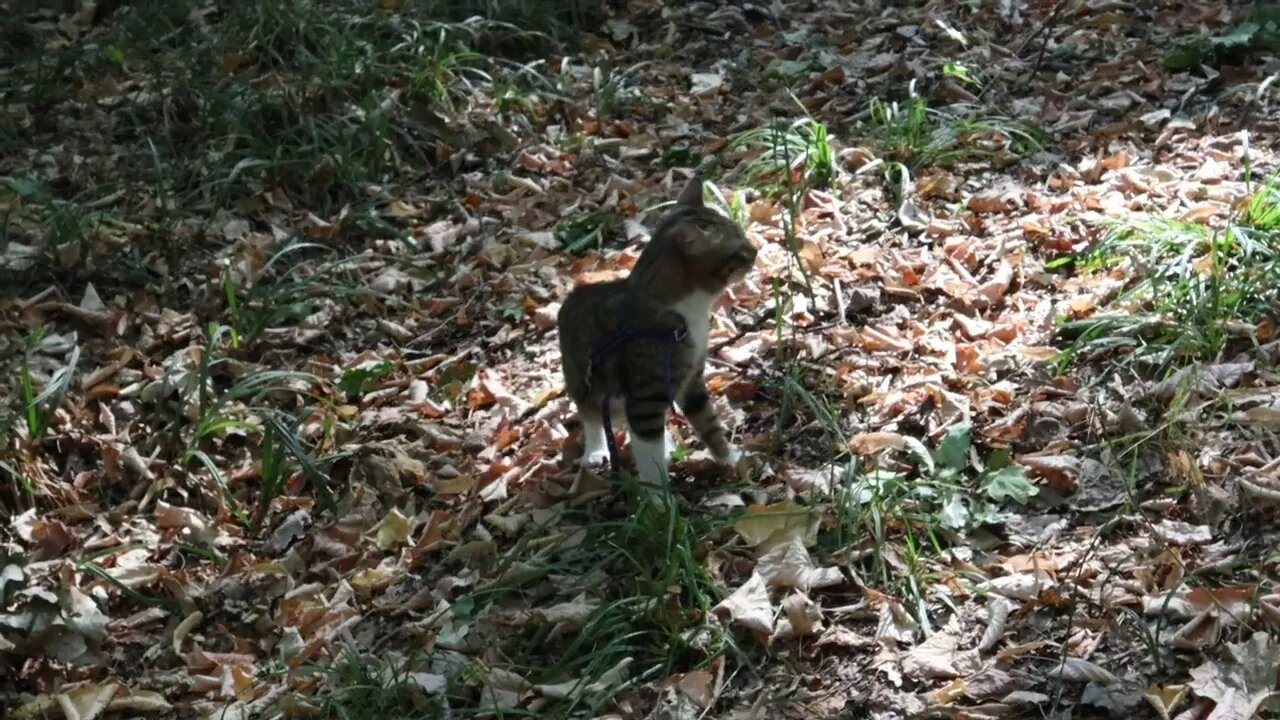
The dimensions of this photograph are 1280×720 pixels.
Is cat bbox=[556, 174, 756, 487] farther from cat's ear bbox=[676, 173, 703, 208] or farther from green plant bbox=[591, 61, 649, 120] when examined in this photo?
green plant bbox=[591, 61, 649, 120]

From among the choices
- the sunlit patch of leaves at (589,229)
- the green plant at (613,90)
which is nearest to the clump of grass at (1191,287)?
the sunlit patch of leaves at (589,229)

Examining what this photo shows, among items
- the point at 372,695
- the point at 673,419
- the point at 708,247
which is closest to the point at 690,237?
the point at 708,247

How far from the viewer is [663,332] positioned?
13.4 feet

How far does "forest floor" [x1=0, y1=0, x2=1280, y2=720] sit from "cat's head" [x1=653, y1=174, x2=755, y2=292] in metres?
0.52

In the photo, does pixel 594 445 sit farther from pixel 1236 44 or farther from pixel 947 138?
pixel 1236 44

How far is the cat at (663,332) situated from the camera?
160 inches

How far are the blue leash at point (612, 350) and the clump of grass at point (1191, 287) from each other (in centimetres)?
136

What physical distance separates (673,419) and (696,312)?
0.59 metres

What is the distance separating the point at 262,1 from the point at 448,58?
1.30 meters

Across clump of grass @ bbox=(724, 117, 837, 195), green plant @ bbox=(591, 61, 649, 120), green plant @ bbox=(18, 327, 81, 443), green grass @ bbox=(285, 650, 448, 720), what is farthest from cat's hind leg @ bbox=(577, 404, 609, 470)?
green plant @ bbox=(591, 61, 649, 120)

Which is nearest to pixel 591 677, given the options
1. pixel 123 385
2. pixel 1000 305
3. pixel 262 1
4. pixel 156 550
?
pixel 156 550

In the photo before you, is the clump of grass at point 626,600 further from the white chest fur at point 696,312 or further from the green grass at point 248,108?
the green grass at point 248,108

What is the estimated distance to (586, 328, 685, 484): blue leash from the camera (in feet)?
13.4

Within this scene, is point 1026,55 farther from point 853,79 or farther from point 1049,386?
point 1049,386
